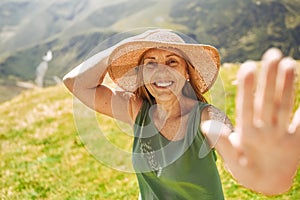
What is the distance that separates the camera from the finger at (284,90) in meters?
1.95

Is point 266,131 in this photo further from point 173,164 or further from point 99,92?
point 99,92

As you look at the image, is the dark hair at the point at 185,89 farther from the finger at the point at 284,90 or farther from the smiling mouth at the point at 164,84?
the finger at the point at 284,90

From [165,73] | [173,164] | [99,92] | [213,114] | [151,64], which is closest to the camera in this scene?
[213,114]

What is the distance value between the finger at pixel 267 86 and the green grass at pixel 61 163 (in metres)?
2.80

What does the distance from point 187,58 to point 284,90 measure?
2602 mm

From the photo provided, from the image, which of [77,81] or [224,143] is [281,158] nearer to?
[224,143]

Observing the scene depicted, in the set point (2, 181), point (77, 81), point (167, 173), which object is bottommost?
point (2, 181)

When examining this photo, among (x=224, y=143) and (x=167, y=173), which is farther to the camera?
(x=167, y=173)

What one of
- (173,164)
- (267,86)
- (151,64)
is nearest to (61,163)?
(173,164)

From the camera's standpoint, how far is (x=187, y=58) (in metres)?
4.55

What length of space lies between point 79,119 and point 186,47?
1.61 m

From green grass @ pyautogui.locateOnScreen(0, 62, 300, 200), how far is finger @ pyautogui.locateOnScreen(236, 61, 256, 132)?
269cm

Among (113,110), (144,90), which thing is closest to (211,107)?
(144,90)

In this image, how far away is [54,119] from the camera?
1748cm
